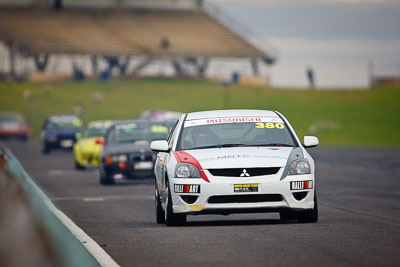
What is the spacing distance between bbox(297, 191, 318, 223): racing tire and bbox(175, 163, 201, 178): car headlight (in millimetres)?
1344

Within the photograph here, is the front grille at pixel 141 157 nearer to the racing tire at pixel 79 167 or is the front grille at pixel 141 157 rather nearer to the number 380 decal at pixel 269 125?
the racing tire at pixel 79 167

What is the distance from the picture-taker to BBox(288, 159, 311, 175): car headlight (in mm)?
12641

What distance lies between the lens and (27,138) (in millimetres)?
63656

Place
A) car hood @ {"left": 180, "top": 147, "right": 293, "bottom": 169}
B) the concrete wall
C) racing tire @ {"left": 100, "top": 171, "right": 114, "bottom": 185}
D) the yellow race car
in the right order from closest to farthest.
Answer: car hood @ {"left": 180, "top": 147, "right": 293, "bottom": 169} → racing tire @ {"left": 100, "top": 171, "right": 114, "bottom": 185} → the yellow race car → the concrete wall

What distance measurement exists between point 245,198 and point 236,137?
1673mm

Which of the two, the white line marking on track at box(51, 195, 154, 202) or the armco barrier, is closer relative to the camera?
the armco barrier

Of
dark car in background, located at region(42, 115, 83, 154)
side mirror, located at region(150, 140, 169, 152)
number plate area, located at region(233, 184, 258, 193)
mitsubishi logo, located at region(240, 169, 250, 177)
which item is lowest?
dark car in background, located at region(42, 115, 83, 154)

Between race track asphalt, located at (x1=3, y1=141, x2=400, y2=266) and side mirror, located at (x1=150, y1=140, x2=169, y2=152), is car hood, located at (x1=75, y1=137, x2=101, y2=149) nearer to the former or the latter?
race track asphalt, located at (x1=3, y1=141, x2=400, y2=266)

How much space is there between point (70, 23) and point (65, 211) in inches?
3068

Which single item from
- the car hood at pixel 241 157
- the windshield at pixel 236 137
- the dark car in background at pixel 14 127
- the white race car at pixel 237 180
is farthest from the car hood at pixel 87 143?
the dark car in background at pixel 14 127

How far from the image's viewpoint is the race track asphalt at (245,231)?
905 cm

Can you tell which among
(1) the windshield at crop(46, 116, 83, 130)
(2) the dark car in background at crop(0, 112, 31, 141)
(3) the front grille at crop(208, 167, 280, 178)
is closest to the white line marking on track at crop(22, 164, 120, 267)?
(3) the front grille at crop(208, 167, 280, 178)

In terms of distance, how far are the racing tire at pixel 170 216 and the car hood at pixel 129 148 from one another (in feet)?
40.4

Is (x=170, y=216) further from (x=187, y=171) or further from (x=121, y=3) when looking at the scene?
(x=121, y=3)
